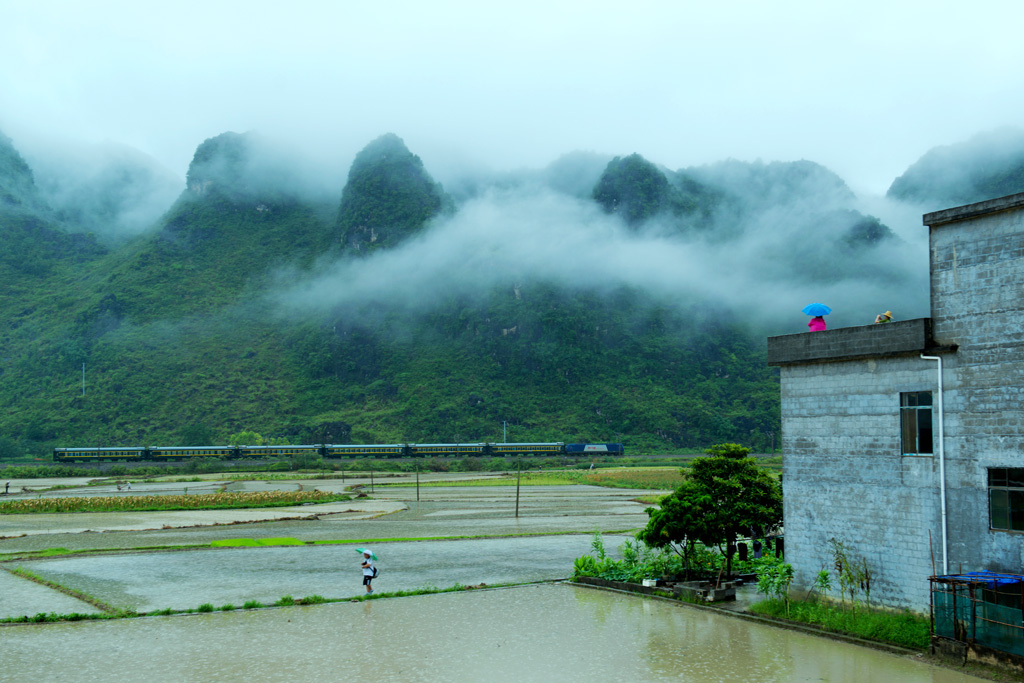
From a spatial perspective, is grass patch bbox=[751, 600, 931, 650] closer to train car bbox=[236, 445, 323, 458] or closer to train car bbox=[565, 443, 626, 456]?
train car bbox=[236, 445, 323, 458]

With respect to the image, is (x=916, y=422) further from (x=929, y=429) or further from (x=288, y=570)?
(x=288, y=570)

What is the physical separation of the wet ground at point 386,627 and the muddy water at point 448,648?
0.04 meters

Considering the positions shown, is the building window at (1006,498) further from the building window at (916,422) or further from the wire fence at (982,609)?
the building window at (916,422)

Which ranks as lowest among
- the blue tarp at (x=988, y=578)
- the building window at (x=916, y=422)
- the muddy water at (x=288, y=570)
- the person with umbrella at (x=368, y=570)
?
the muddy water at (x=288, y=570)

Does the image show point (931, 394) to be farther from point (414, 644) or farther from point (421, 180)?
point (421, 180)

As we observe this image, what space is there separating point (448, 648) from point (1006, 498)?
30.8 feet

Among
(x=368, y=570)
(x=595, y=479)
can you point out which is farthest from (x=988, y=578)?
(x=595, y=479)

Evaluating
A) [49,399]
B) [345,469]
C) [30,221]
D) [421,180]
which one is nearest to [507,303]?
[421,180]

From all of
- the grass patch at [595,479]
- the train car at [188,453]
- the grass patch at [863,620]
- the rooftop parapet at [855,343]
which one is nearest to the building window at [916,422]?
the rooftop parapet at [855,343]

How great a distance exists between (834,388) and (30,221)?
17940 cm

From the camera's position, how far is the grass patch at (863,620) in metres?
12.5

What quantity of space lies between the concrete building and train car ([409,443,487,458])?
77025 millimetres

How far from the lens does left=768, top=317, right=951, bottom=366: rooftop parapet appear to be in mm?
13250

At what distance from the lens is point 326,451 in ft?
292
